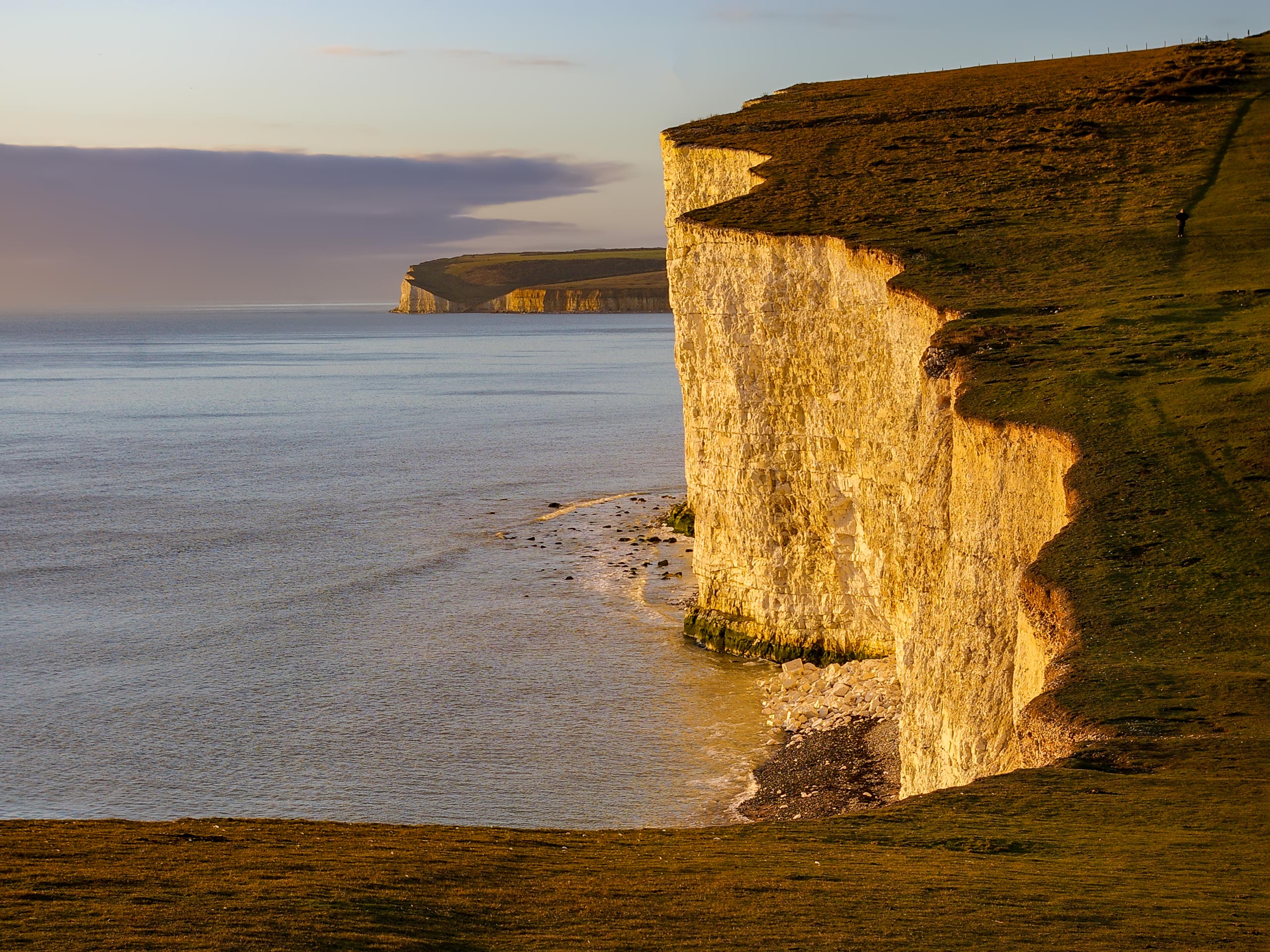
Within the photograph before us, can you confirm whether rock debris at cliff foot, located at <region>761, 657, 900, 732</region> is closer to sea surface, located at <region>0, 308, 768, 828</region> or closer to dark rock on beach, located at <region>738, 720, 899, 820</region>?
dark rock on beach, located at <region>738, 720, 899, 820</region>

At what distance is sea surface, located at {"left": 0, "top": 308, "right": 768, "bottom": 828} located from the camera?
27.3 meters

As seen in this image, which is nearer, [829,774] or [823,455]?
[829,774]

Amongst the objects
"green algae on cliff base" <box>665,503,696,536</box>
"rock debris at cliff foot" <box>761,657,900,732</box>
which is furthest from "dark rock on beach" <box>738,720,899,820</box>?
"green algae on cliff base" <box>665,503,696,536</box>

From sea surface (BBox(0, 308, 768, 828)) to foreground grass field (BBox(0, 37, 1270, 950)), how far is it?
11.8 m

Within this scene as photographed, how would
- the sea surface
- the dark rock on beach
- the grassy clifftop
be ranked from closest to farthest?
1. the grassy clifftop
2. the dark rock on beach
3. the sea surface

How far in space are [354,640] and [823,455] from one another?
1557 cm

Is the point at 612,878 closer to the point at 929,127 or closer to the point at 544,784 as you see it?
the point at 544,784

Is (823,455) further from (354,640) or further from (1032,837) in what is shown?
(1032,837)

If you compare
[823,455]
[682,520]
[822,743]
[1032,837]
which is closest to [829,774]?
[822,743]

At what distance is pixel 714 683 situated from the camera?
34.1m

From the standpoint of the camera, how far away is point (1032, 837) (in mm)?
10906

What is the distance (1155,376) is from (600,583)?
26.4m

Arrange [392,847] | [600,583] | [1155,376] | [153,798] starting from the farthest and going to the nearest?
[600,583] → [153,798] → [1155,376] → [392,847]

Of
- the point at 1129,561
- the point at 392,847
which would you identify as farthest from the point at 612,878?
the point at 1129,561
